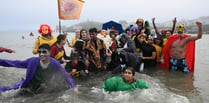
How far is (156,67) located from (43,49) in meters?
5.04

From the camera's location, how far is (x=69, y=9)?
7.73 m

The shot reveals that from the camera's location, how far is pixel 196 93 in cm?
481

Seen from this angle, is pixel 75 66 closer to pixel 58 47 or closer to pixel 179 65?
pixel 58 47

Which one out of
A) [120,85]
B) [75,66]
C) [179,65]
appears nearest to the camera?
[120,85]

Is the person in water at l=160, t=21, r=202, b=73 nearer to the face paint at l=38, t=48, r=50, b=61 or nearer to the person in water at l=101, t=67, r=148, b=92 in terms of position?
the person in water at l=101, t=67, r=148, b=92

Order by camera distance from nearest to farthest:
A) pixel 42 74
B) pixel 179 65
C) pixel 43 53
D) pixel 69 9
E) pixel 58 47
Result: pixel 43 53 → pixel 42 74 → pixel 58 47 → pixel 179 65 → pixel 69 9

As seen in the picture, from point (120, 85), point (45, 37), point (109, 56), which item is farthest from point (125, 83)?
point (45, 37)

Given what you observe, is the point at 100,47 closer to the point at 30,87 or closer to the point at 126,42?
the point at 126,42

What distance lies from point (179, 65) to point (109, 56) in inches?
97.0

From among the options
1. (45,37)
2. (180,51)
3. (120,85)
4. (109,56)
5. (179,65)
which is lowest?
(120,85)

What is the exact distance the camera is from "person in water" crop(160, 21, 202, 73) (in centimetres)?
655

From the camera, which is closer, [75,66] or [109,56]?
[75,66]

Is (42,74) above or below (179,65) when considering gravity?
above

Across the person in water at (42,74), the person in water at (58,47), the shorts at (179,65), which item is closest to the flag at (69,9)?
the person in water at (58,47)
